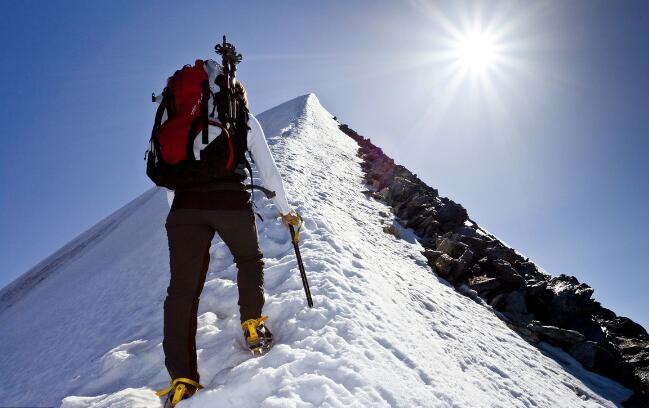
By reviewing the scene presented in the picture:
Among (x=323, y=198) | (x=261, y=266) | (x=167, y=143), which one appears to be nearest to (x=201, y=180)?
(x=167, y=143)

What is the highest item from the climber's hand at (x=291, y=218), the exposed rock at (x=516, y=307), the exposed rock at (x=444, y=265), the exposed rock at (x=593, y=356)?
the exposed rock at (x=444, y=265)

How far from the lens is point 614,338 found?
10.2 metres

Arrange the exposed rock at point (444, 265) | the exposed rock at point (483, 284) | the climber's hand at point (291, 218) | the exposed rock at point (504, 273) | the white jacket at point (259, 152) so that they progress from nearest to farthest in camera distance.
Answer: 1. the white jacket at point (259, 152)
2. the climber's hand at point (291, 218)
3. the exposed rock at point (444, 265)
4. the exposed rock at point (483, 284)
5. the exposed rock at point (504, 273)

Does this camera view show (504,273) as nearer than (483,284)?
No

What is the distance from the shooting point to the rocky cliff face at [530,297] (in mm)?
8312

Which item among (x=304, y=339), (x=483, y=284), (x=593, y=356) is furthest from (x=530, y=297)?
(x=304, y=339)

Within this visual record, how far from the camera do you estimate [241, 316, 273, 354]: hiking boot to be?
3523mm

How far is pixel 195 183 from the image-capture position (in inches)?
122

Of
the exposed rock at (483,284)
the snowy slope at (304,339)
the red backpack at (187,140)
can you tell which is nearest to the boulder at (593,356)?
the snowy slope at (304,339)

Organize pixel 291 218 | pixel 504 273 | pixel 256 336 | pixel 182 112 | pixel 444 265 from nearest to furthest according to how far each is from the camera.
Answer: pixel 182 112, pixel 256 336, pixel 291 218, pixel 444 265, pixel 504 273

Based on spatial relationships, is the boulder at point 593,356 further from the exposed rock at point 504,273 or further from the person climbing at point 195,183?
the person climbing at point 195,183

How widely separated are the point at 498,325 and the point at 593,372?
2303 mm

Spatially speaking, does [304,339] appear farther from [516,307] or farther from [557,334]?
[557,334]

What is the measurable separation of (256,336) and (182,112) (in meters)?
2.13
